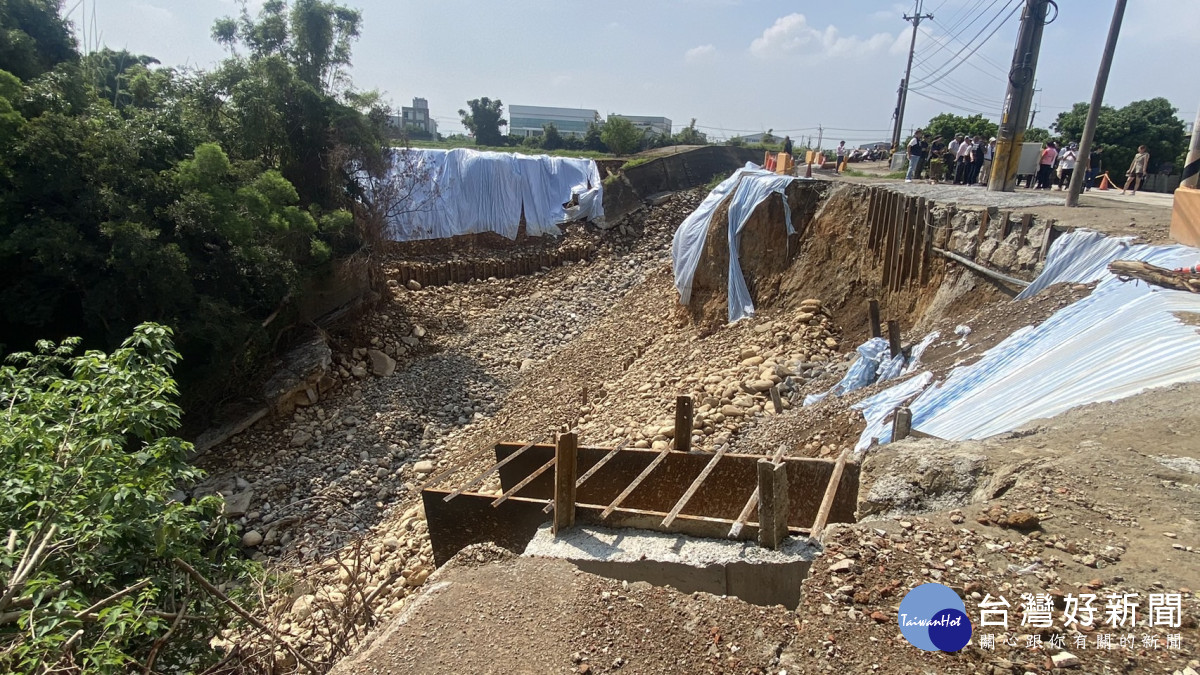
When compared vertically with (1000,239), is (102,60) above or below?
above

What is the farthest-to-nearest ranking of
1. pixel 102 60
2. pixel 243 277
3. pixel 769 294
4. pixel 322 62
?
pixel 102 60 → pixel 322 62 → pixel 769 294 → pixel 243 277

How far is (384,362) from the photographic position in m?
12.5

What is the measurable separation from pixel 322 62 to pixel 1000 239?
12.9 m

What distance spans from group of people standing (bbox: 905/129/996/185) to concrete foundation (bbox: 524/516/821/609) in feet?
38.5

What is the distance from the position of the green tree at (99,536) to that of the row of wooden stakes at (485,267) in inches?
432

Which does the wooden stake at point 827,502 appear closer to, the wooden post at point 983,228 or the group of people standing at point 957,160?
the wooden post at point 983,228

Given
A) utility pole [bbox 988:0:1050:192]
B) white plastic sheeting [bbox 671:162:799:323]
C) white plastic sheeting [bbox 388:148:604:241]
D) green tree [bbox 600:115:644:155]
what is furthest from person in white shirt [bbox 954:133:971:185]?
green tree [bbox 600:115:644:155]

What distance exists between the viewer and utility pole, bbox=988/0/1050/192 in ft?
33.3

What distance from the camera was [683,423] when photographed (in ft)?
17.2

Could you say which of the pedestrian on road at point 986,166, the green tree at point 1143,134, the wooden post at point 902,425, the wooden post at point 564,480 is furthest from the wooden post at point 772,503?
the green tree at point 1143,134

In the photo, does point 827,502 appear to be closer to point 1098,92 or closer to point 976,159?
point 1098,92

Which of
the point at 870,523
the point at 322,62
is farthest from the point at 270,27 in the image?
the point at 870,523

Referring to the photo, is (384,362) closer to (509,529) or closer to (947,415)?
(509,529)

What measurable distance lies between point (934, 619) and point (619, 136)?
991 inches
